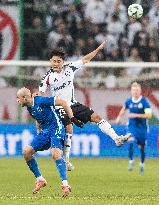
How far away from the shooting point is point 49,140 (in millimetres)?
12453

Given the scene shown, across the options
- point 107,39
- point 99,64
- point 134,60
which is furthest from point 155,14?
point 99,64

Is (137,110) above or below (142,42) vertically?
below

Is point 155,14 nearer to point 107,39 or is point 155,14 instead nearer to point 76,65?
point 107,39

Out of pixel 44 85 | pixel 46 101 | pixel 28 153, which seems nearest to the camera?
pixel 46 101

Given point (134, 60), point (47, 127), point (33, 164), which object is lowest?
point (33, 164)

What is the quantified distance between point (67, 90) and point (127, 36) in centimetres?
889

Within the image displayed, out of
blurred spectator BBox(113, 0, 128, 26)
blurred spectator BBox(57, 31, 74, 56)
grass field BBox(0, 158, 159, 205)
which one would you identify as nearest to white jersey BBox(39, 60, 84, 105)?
grass field BBox(0, 158, 159, 205)

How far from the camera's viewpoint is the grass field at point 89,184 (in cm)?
1148

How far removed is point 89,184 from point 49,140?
105 inches

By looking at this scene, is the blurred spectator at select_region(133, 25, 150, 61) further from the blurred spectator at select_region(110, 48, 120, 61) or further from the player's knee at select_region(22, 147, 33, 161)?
the player's knee at select_region(22, 147, 33, 161)

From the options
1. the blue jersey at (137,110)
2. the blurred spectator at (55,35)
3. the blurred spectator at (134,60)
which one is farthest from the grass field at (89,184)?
the blurred spectator at (55,35)

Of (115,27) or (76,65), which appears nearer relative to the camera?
(76,65)

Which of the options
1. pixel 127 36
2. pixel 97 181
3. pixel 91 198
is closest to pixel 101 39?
pixel 127 36

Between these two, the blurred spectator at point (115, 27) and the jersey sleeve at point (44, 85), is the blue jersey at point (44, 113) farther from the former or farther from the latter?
the blurred spectator at point (115, 27)
